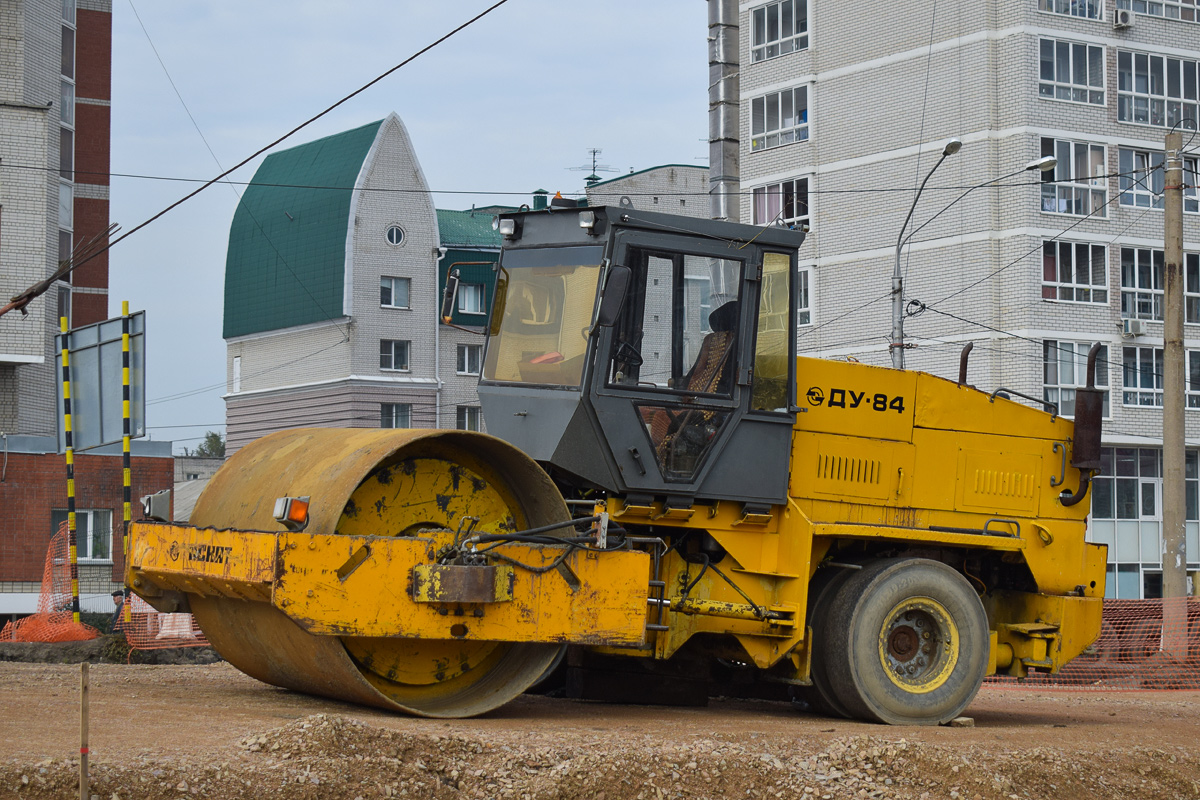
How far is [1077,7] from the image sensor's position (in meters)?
38.4

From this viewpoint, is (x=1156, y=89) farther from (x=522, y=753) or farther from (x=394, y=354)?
(x=522, y=753)

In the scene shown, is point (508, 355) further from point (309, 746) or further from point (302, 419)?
point (302, 419)

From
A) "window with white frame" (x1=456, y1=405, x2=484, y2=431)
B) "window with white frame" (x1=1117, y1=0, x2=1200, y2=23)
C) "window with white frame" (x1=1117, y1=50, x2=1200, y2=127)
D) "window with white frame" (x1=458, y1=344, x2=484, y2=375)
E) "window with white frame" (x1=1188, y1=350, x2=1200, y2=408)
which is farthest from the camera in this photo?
"window with white frame" (x1=458, y1=344, x2=484, y2=375)

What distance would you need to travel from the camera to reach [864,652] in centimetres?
973

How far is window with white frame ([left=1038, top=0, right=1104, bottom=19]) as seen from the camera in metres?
37.9

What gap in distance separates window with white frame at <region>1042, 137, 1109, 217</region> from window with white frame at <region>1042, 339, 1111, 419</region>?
3.65 m

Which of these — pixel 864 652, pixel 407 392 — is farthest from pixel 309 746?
pixel 407 392

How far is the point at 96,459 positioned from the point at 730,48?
60.5ft

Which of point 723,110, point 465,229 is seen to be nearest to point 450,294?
point 723,110

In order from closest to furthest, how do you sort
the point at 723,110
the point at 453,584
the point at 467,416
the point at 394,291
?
the point at 453,584 < the point at 723,110 < the point at 394,291 < the point at 467,416

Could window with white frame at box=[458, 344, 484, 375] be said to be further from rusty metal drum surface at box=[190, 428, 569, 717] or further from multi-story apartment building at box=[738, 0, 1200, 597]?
rusty metal drum surface at box=[190, 428, 569, 717]

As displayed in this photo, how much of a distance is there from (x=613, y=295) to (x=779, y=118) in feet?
114

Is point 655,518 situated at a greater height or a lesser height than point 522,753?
greater

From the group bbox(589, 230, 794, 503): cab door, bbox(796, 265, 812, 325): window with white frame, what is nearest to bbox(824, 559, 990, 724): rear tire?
bbox(589, 230, 794, 503): cab door
